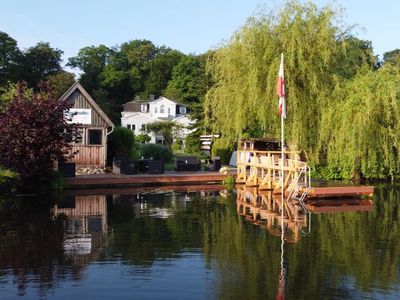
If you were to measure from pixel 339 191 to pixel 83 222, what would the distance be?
34.0 feet

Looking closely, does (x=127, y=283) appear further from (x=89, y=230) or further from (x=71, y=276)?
(x=89, y=230)

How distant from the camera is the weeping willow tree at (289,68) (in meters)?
24.6

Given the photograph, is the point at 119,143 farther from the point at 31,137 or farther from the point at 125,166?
the point at 31,137

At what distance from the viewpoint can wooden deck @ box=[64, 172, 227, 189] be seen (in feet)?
79.5

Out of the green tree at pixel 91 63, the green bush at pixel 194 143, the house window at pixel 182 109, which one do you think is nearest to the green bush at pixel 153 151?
the green bush at pixel 194 143

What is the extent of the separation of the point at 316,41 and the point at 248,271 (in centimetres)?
1756

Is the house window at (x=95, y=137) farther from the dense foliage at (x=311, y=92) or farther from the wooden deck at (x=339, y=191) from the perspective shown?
the wooden deck at (x=339, y=191)

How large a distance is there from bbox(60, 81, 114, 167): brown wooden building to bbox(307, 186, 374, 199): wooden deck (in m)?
12.5

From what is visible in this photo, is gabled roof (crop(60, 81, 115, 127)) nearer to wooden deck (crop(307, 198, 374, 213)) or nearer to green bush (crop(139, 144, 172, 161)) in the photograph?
green bush (crop(139, 144, 172, 161))

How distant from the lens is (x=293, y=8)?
25.6m

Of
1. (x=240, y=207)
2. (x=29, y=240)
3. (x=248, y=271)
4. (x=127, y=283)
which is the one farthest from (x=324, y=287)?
(x=240, y=207)

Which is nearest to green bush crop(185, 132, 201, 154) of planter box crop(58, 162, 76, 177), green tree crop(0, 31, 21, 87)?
planter box crop(58, 162, 76, 177)

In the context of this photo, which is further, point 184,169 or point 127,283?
point 184,169

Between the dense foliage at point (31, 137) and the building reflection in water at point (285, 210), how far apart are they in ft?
26.1
